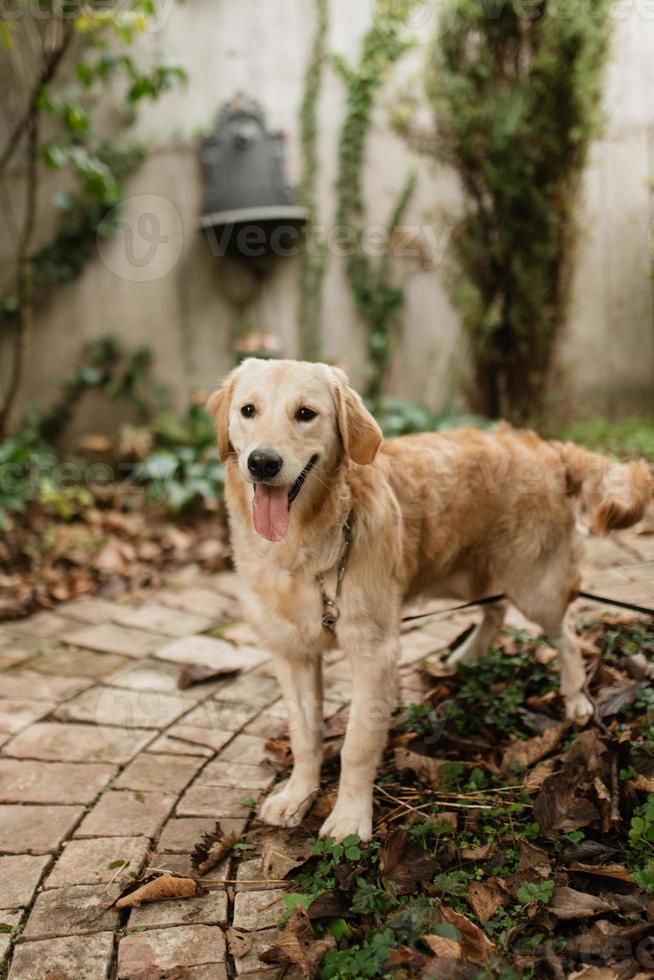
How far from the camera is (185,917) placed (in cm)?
206

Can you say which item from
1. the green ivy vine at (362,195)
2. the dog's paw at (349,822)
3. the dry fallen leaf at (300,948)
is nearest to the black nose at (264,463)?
the dog's paw at (349,822)

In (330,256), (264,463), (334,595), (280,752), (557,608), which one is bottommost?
(280,752)

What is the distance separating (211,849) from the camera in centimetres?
229

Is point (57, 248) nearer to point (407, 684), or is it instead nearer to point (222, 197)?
point (222, 197)

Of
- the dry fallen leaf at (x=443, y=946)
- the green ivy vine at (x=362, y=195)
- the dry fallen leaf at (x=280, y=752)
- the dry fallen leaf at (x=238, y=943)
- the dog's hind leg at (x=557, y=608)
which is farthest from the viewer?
the green ivy vine at (x=362, y=195)

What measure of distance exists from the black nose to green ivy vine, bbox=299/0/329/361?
17.6 ft

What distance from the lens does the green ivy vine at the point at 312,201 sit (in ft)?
23.3

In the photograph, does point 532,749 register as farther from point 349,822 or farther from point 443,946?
point 443,946

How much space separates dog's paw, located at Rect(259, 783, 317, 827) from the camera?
2447 millimetres

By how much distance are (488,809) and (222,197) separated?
6039mm

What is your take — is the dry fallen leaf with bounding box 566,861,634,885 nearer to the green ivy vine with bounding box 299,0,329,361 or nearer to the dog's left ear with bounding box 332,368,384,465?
the dog's left ear with bounding box 332,368,384,465

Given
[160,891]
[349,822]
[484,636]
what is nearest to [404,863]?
[349,822]

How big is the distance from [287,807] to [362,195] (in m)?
6.10

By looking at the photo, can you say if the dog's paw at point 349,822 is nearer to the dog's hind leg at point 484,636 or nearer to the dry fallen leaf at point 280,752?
the dry fallen leaf at point 280,752
